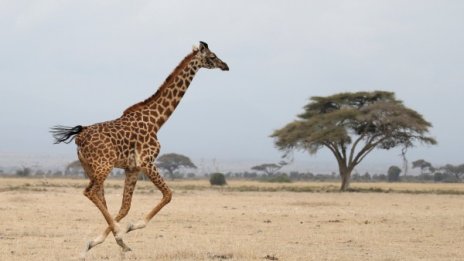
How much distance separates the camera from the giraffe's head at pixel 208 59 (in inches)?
420

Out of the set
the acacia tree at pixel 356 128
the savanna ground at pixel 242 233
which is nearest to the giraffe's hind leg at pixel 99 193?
the savanna ground at pixel 242 233

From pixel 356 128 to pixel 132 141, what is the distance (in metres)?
34.3

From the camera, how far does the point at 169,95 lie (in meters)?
10.8

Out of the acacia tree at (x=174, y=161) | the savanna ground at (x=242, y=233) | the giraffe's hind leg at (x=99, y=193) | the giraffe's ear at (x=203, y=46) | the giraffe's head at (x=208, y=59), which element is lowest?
the savanna ground at (x=242, y=233)

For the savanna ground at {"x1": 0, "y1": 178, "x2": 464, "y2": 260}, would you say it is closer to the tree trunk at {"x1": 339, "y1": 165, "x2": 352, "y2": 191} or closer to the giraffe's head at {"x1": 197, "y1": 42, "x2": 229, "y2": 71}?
the giraffe's head at {"x1": 197, "y1": 42, "x2": 229, "y2": 71}

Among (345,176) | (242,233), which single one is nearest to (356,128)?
(345,176)

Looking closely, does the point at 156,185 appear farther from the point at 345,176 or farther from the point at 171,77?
the point at 345,176

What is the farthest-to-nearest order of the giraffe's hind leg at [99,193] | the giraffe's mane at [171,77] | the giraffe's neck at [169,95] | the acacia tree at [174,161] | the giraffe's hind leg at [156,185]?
the acacia tree at [174,161], the giraffe's mane at [171,77], the giraffe's neck at [169,95], the giraffe's hind leg at [156,185], the giraffe's hind leg at [99,193]

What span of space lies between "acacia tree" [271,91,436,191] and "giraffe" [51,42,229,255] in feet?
103

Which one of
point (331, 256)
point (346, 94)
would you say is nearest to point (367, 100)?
point (346, 94)

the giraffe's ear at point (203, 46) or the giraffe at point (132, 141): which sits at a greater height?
the giraffe's ear at point (203, 46)

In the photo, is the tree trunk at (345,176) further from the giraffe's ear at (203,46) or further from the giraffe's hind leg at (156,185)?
the giraffe's hind leg at (156,185)

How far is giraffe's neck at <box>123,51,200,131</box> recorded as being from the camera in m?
10.6

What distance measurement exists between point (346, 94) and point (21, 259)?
36809 millimetres
